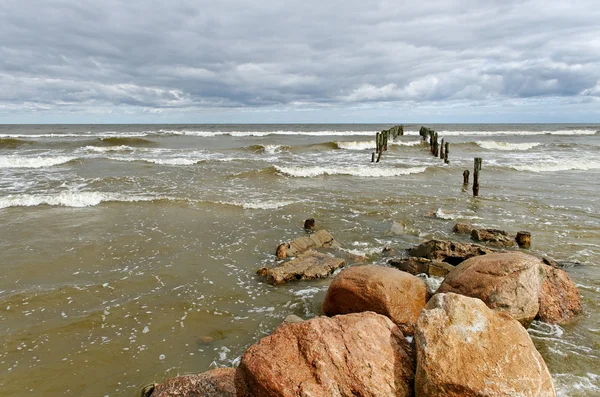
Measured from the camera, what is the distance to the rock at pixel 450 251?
834cm

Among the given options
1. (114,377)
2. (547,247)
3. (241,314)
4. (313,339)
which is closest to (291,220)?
(241,314)

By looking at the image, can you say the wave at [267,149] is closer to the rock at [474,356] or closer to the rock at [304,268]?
the rock at [304,268]

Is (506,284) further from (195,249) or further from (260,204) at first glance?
(260,204)

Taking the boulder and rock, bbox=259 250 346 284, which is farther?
rock, bbox=259 250 346 284

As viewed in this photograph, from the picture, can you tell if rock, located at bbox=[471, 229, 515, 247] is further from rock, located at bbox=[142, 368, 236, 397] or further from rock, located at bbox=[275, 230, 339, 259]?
rock, located at bbox=[142, 368, 236, 397]

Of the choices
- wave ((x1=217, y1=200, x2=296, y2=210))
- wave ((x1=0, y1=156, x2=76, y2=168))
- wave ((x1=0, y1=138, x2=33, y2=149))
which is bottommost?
wave ((x1=217, y1=200, x2=296, y2=210))

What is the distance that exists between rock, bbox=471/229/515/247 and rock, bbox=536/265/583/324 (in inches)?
140

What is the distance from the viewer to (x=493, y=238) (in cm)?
1000

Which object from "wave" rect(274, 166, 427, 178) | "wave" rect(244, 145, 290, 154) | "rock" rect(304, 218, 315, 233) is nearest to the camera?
"rock" rect(304, 218, 315, 233)

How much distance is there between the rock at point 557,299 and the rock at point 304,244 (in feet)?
16.1

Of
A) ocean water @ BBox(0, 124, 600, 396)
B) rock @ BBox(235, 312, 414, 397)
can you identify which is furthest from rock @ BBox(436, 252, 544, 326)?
rock @ BBox(235, 312, 414, 397)

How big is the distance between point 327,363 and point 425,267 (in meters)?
4.97

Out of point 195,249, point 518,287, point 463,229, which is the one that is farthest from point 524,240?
point 195,249

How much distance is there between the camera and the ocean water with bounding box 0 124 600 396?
5.32m
